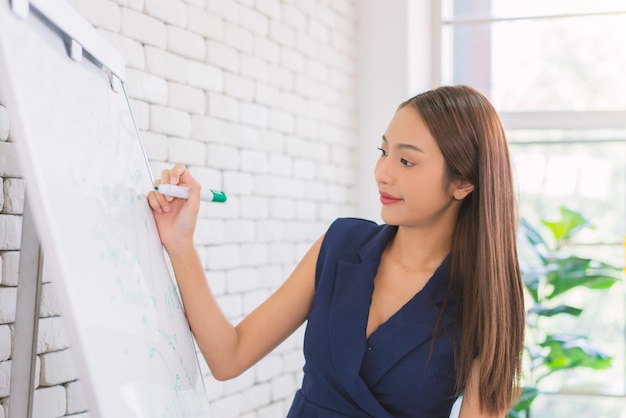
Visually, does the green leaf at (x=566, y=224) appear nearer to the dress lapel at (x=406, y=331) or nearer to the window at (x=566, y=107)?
the window at (x=566, y=107)

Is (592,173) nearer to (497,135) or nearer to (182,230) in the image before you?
(497,135)

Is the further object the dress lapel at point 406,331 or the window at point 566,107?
the window at point 566,107

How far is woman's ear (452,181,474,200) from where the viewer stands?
5.90ft

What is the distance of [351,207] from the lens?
3.57 m

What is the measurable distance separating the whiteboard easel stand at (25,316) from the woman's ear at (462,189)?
856 mm

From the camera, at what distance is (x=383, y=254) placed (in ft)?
6.41

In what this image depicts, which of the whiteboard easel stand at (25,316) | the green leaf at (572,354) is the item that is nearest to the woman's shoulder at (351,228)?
the whiteboard easel stand at (25,316)

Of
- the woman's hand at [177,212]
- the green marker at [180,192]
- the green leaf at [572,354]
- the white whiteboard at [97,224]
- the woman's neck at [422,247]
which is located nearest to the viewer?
the white whiteboard at [97,224]

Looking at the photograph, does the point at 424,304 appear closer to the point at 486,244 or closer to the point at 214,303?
the point at 486,244

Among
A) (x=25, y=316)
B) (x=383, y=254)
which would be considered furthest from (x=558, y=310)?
(x=25, y=316)

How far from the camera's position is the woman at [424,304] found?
1751 millimetres

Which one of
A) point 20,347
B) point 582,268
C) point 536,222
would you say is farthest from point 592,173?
point 20,347

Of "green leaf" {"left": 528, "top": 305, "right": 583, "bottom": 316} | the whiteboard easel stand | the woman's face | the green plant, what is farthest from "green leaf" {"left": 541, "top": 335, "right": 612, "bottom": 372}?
the whiteboard easel stand

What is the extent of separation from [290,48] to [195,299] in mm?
1593
